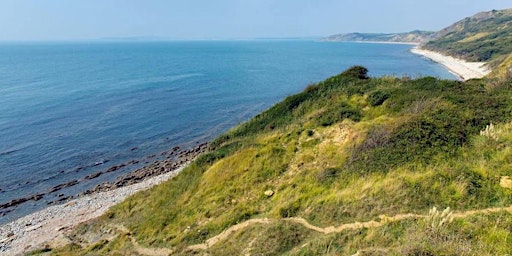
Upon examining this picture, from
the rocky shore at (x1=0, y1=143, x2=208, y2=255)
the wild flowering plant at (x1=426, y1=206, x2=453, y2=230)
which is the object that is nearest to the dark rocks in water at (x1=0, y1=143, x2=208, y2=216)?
the rocky shore at (x1=0, y1=143, x2=208, y2=255)

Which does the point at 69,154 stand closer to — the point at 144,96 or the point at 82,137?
the point at 82,137

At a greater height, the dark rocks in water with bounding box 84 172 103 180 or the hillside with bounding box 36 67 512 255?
the hillside with bounding box 36 67 512 255

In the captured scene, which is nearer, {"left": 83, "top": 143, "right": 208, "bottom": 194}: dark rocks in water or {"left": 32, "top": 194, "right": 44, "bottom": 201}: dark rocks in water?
{"left": 32, "top": 194, "right": 44, "bottom": 201}: dark rocks in water

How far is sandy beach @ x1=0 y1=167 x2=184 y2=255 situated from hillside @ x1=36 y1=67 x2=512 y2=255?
3604 mm

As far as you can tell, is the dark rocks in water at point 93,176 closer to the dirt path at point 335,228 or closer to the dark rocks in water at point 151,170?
the dark rocks in water at point 151,170

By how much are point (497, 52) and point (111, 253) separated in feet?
488

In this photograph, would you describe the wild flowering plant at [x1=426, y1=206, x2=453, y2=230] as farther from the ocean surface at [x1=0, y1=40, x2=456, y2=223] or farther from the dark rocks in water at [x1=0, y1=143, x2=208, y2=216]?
the ocean surface at [x1=0, y1=40, x2=456, y2=223]

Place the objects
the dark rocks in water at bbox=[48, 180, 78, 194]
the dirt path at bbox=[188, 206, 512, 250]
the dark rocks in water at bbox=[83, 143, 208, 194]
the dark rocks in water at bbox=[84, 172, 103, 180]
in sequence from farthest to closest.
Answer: the dark rocks in water at bbox=[84, 172, 103, 180] < the dark rocks in water at bbox=[83, 143, 208, 194] < the dark rocks in water at bbox=[48, 180, 78, 194] < the dirt path at bbox=[188, 206, 512, 250]

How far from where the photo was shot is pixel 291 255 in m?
14.0

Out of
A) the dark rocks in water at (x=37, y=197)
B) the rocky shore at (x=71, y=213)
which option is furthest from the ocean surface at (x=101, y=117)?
the rocky shore at (x=71, y=213)

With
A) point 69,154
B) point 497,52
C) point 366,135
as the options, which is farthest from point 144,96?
point 497,52

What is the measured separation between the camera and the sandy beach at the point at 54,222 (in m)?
28.8

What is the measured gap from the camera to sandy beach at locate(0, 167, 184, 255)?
28769mm

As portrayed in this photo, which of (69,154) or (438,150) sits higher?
(438,150)
